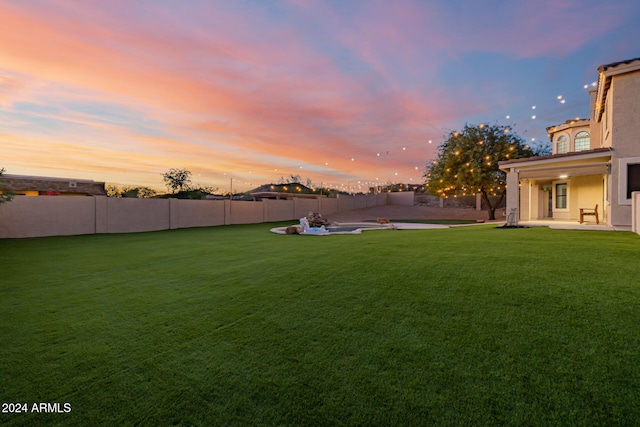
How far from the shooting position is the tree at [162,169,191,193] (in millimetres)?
28781

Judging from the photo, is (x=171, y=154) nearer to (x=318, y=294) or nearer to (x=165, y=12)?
(x=165, y=12)

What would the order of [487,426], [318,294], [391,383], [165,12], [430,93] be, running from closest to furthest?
1. [487,426]
2. [391,383]
3. [318,294]
4. [165,12]
5. [430,93]

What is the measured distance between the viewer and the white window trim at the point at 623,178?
9.07 meters

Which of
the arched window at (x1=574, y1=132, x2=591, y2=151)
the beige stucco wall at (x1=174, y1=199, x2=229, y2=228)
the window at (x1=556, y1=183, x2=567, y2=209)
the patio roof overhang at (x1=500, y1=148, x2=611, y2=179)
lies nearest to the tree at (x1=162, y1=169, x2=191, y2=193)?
the beige stucco wall at (x1=174, y1=199, x2=229, y2=228)

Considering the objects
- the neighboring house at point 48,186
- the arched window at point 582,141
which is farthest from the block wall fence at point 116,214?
the arched window at point 582,141

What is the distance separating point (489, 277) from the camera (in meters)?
3.93

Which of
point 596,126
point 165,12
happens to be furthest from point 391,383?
point 596,126

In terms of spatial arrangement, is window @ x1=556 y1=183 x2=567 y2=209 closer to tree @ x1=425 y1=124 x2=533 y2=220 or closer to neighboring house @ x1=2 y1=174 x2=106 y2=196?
tree @ x1=425 y1=124 x2=533 y2=220

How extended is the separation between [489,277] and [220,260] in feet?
16.7

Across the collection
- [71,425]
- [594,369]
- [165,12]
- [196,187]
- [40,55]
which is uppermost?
[165,12]

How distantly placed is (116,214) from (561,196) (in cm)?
2203

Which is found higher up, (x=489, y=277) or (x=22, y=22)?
(x=22, y=22)

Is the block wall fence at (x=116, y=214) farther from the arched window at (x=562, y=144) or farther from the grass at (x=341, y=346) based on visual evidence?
the arched window at (x=562, y=144)

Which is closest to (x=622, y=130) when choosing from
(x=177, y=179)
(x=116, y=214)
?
(x=116, y=214)
